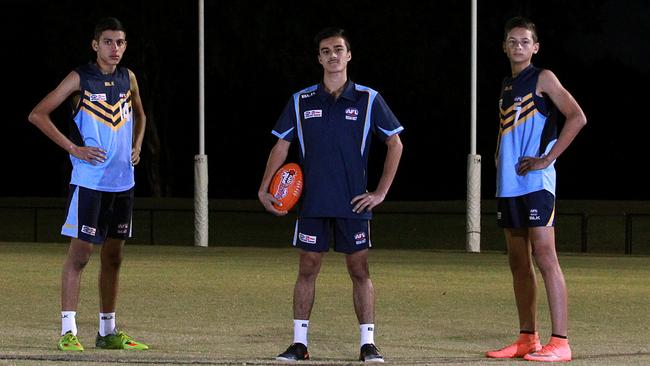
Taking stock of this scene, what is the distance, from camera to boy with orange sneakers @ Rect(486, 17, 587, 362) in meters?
9.02

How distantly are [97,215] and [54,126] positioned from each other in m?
0.69

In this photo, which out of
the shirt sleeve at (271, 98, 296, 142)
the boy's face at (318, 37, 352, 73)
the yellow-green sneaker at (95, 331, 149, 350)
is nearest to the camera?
the boy's face at (318, 37, 352, 73)

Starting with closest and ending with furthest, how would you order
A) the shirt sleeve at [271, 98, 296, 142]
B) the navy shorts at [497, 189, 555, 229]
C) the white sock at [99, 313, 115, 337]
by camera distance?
1. the shirt sleeve at [271, 98, 296, 142]
2. the navy shorts at [497, 189, 555, 229]
3. the white sock at [99, 313, 115, 337]

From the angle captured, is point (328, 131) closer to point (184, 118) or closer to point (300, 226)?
point (300, 226)

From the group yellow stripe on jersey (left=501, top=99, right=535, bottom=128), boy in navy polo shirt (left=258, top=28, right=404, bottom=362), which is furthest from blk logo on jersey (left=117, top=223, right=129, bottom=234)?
yellow stripe on jersey (left=501, top=99, right=535, bottom=128)

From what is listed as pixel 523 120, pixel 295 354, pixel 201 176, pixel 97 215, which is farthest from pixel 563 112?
pixel 201 176

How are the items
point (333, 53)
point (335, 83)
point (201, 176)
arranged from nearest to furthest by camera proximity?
point (333, 53)
point (335, 83)
point (201, 176)

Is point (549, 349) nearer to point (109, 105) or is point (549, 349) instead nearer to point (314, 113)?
point (314, 113)

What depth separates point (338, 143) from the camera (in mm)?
8625

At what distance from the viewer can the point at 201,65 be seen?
26.5m

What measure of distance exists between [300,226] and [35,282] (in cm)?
832

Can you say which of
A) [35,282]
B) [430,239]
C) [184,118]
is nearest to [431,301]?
[35,282]

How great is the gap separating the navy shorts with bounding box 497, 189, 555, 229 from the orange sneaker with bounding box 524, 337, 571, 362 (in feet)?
2.63

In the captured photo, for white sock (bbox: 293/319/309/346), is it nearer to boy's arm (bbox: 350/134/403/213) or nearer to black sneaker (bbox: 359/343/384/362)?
black sneaker (bbox: 359/343/384/362)
